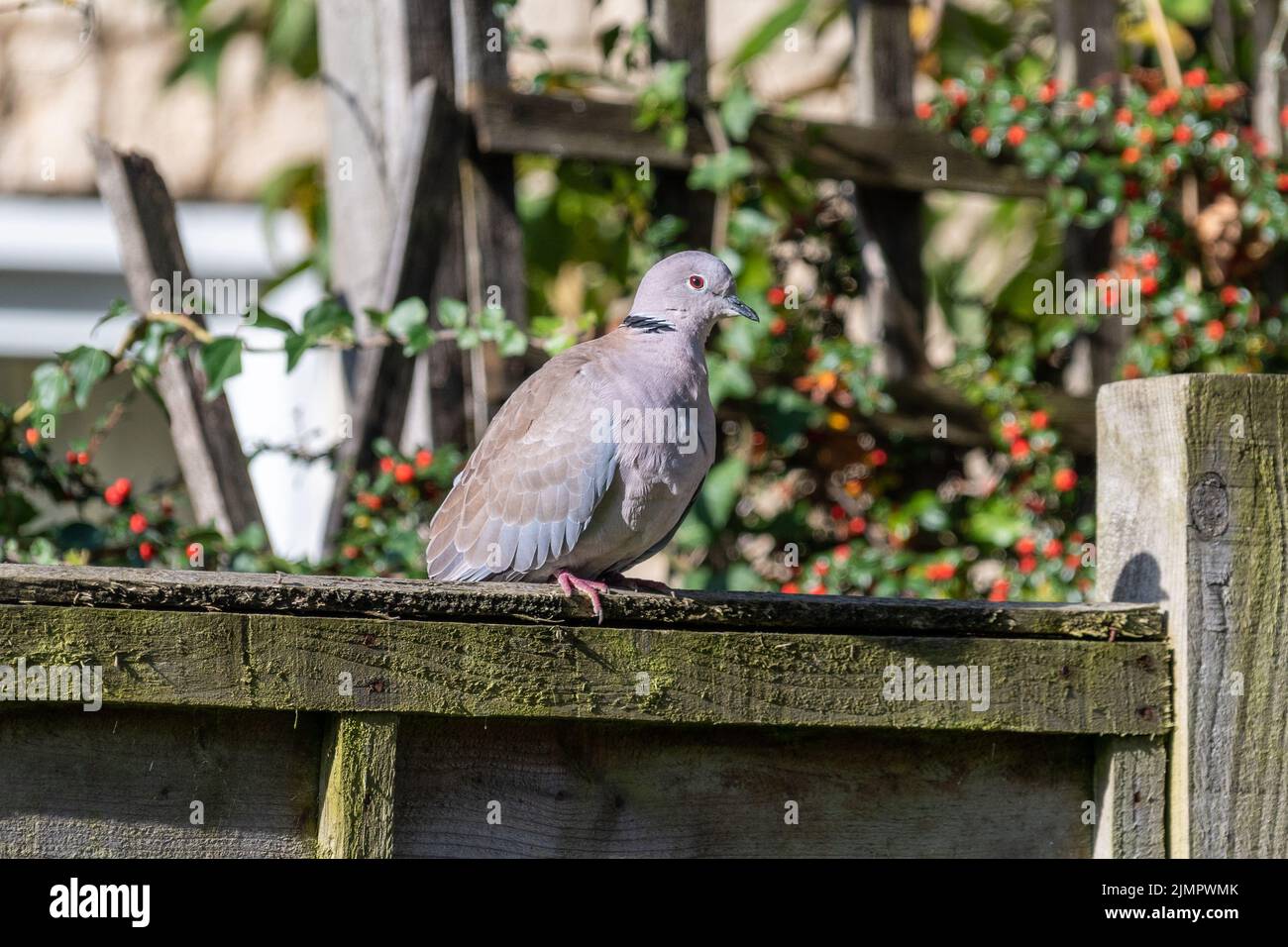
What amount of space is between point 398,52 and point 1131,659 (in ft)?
8.56

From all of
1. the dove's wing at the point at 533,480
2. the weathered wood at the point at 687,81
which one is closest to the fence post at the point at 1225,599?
the dove's wing at the point at 533,480

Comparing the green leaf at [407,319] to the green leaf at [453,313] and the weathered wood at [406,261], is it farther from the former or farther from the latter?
the weathered wood at [406,261]

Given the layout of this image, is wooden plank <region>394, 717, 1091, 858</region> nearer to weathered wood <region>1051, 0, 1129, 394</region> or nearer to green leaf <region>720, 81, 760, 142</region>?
green leaf <region>720, 81, 760, 142</region>

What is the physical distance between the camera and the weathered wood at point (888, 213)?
457 cm

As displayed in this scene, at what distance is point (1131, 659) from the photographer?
2.22 metres

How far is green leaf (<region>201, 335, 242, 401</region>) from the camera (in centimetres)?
353

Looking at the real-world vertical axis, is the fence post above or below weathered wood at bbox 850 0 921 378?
below

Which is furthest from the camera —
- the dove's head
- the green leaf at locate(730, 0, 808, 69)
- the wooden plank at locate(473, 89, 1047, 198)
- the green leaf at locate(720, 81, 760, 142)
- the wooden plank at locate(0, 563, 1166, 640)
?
the green leaf at locate(730, 0, 808, 69)

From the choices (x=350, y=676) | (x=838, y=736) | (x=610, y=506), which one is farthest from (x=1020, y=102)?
(x=350, y=676)

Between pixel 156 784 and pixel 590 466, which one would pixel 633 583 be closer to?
pixel 590 466

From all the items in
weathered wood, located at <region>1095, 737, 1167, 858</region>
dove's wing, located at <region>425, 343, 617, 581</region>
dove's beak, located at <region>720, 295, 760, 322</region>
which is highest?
Answer: dove's beak, located at <region>720, 295, 760, 322</region>

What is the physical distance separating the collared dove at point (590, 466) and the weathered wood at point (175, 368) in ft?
3.58

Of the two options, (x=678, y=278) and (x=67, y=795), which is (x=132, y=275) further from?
(x=67, y=795)

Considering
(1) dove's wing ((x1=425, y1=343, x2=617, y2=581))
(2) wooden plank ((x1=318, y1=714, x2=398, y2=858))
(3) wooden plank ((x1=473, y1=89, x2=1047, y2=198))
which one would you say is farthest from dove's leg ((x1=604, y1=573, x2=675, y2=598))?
(3) wooden plank ((x1=473, y1=89, x2=1047, y2=198))
